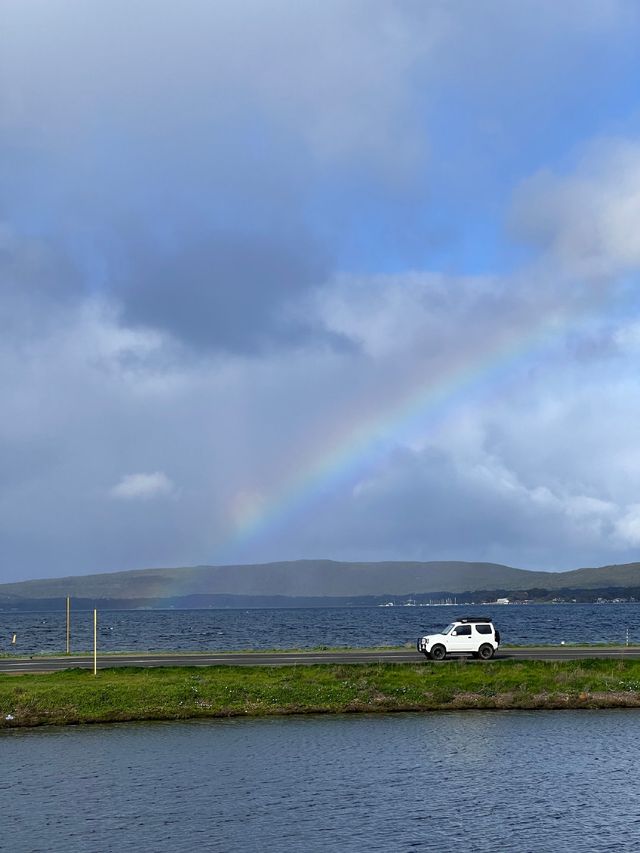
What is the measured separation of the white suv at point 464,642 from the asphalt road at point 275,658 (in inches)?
33.2

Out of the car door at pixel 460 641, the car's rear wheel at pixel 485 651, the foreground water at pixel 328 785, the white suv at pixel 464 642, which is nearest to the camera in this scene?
the foreground water at pixel 328 785

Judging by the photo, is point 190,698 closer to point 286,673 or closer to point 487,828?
point 286,673

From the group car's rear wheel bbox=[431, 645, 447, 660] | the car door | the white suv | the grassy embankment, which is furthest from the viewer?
the car door

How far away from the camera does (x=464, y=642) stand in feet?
202

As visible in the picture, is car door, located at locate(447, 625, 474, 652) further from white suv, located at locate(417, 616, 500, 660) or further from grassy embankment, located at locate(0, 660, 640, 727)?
grassy embankment, located at locate(0, 660, 640, 727)

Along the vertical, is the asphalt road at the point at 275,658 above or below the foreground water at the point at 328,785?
above

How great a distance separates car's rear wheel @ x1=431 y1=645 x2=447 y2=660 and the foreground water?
58.3 ft

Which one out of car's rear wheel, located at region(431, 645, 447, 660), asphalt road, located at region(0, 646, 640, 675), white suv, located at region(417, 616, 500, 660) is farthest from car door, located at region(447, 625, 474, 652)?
asphalt road, located at region(0, 646, 640, 675)

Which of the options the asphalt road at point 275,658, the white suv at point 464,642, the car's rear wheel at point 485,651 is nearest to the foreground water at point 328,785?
the asphalt road at point 275,658

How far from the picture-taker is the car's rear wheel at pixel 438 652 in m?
61.0

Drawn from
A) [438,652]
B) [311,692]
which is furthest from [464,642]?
[311,692]

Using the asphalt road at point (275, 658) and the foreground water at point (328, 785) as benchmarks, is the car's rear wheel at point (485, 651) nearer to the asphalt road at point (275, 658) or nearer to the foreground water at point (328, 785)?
the asphalt road at point (275, 658)

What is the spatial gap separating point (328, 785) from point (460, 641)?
32936 mm

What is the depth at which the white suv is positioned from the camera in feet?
201
